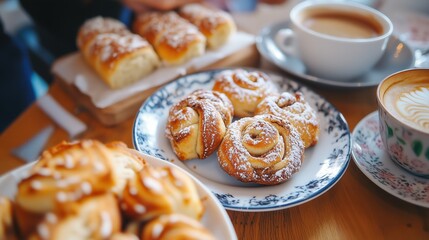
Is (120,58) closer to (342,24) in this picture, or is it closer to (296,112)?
(296,112)

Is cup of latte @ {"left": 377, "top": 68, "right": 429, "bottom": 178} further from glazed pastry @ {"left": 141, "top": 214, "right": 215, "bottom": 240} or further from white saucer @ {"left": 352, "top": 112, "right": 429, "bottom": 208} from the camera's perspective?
glazed pastry @ {"left": 141, "top": 214, "right": 215, "bottom": 240}

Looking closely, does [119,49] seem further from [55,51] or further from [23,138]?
[55,51]

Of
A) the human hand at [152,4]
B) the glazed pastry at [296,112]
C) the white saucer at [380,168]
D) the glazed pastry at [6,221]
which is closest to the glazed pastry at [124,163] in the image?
the glazed pastry at [6,221]

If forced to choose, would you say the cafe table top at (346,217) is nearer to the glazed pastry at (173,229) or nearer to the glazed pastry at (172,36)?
the glazed pastry at (173,229)

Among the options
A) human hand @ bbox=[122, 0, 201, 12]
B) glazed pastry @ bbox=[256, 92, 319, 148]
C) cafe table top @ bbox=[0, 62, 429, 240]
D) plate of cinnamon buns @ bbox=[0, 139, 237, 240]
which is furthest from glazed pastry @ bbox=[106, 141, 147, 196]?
human hand @ bbox=[122, 0, 201, 12]

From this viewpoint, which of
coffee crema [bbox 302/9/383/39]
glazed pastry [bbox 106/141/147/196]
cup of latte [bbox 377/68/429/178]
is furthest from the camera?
coffee crema [bbox 302/9/383/39]

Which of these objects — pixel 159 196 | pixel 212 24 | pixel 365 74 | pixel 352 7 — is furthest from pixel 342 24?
pixel 159 196

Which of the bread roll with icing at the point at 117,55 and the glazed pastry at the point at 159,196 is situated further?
the bread roll with icing at the point at 117,55
